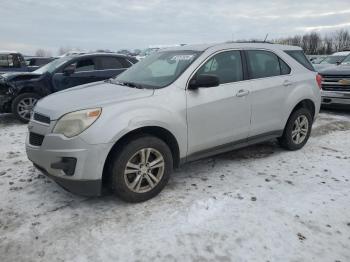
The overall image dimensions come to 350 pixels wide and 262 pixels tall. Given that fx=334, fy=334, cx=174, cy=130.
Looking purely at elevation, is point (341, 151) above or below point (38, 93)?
below

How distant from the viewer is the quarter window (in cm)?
421

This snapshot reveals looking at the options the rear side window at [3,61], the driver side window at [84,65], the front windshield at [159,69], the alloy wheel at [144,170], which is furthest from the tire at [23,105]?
the rear side window at [3,61]

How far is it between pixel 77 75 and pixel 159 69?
14.6 feet

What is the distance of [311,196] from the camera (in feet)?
12.5

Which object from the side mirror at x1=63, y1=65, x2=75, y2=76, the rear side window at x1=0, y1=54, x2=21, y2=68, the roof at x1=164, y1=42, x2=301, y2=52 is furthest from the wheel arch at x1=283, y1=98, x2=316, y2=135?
the rear side window at x1=0, y1=54, x2=21, y2=68

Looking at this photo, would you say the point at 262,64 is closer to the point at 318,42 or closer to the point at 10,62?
the point at 10,62

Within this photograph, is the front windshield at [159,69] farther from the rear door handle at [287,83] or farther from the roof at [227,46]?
the rear door handle at [287,83]

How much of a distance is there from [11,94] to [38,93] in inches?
22.9

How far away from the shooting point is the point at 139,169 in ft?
11.8

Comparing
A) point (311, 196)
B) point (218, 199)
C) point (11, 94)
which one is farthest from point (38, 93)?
point (311, 196)

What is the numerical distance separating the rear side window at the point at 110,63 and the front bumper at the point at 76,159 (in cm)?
547

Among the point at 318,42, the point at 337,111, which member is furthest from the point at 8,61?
the point at 318,42

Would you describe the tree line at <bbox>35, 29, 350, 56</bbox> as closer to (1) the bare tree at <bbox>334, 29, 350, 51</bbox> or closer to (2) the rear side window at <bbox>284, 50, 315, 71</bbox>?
(1) the bare tree at <bbox>334, 29, 350, 51</bbox>

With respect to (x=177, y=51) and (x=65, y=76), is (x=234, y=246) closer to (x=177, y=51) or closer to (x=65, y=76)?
(x=177, y=51)
